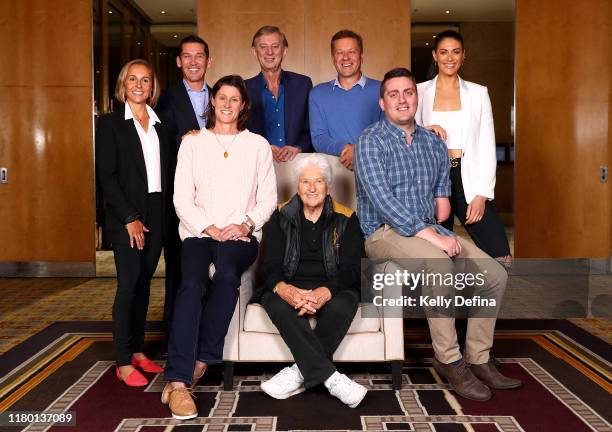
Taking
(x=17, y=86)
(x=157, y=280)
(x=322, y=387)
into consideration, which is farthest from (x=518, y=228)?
(x=17, y=86)

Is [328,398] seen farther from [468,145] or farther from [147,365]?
[468,145]

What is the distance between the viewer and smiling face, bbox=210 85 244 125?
12.1ft

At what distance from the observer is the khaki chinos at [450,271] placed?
3467 mm

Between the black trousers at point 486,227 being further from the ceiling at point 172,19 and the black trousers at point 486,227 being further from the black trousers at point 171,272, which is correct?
the ceiling at point 172,19

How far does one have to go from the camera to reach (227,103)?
3711 mm

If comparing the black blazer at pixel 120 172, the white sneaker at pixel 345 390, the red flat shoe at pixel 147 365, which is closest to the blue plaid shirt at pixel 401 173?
the white sneaker at pixel 345 390

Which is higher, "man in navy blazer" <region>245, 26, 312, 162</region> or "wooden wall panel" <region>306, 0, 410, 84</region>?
"wooden wall panel" <region>306, 0, 410, 84</region>

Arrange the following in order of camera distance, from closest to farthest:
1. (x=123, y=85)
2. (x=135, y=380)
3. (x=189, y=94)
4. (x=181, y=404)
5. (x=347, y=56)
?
1. (x=181, y=404)
2. (x=135, y=380)
3. (x=123, y=85)
4. (x=189, y=94)
5. (x=347, y=56)

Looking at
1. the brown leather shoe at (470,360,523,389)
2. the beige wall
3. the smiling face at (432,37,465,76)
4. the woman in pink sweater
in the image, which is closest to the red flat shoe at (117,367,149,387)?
the woman in pink sweater

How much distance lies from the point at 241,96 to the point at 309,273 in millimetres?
1029

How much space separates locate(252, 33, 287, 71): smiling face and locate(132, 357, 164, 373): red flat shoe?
2020 mm

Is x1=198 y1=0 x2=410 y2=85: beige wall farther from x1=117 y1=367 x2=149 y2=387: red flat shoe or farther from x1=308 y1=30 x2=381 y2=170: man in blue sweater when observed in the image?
x1=117 y1=367 x2=149 y2=387: red flat shoe

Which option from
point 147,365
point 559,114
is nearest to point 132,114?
point 147,365

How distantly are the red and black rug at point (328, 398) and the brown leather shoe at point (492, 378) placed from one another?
0.17 feet
